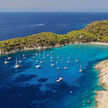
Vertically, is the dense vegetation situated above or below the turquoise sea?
above

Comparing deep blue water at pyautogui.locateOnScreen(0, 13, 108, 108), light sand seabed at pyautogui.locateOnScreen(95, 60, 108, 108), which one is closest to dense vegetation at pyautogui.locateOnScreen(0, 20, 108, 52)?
deep blue water at pyautogui.locateOnScreen(0, 13, 108, 108)

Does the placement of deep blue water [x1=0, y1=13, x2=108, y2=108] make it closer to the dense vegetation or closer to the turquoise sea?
the turquoise sea

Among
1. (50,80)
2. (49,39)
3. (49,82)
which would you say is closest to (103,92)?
(49,82)

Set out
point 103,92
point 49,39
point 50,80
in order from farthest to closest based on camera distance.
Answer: point 49,39, point 50,80, point 103,92

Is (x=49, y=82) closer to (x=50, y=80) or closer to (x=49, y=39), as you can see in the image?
(x=50, y=80)

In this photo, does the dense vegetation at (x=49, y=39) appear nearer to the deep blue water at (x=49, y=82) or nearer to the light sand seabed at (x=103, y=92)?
the deep blue water at (x=49, y=82)

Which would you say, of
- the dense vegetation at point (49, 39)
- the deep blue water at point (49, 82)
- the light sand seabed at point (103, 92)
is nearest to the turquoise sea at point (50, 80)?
the deep blue water at point (49, 82)

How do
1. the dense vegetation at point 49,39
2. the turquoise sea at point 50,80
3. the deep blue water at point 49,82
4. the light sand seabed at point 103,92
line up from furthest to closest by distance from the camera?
the dense vegetation at point 49,39 → the turquoise sea at point 50,80 → the deep blue water at point 49,82 → the light sand seabed at point 103,92

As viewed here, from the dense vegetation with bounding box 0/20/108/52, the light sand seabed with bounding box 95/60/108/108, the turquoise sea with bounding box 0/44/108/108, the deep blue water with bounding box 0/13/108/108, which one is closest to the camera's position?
the light sand seabed with bounding box 95/60/108/108

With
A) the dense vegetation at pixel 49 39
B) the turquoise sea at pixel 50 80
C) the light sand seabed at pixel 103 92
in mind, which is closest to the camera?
the light sand seabed at pixel 103 92

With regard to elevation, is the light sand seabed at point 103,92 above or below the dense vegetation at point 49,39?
Answer: below
